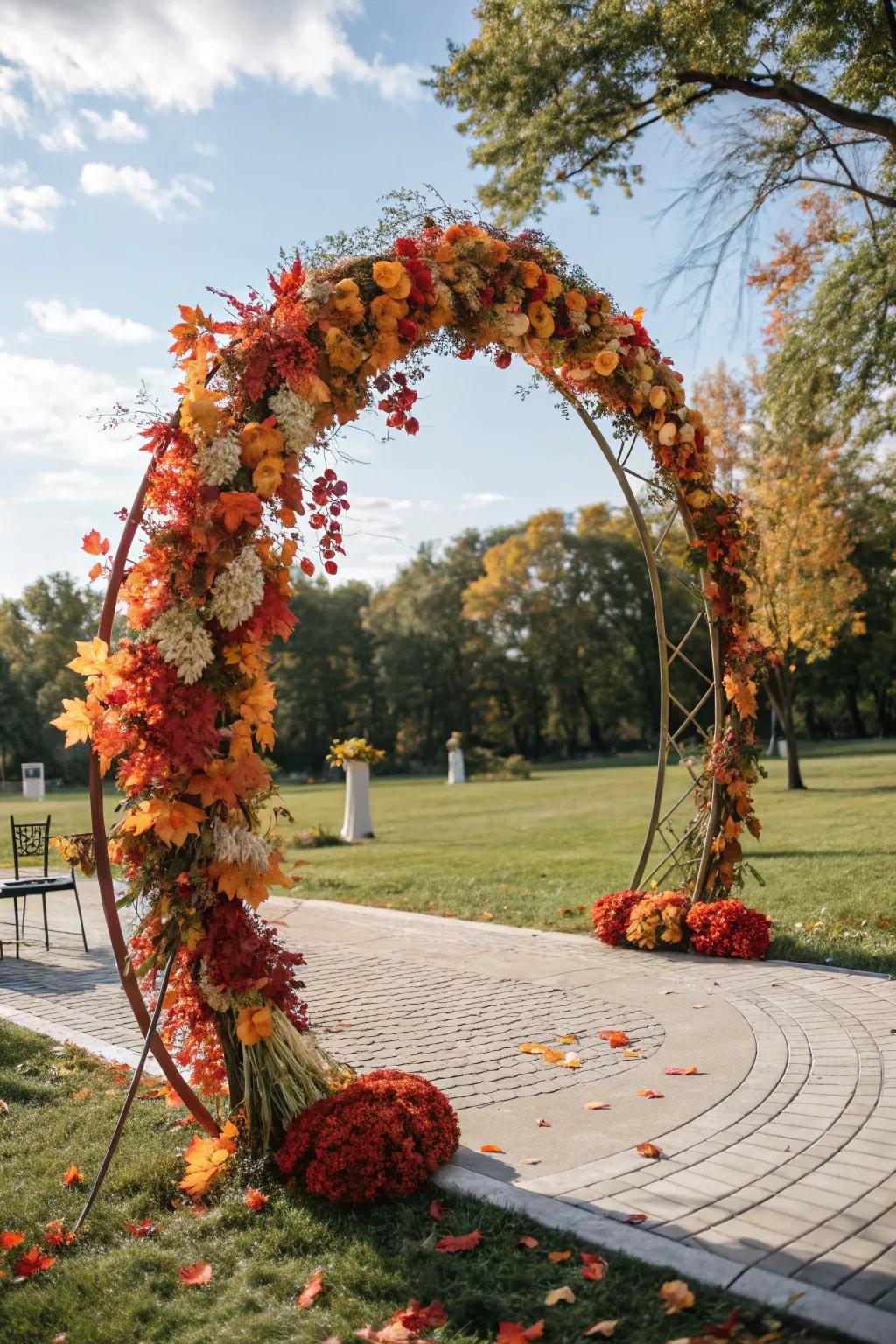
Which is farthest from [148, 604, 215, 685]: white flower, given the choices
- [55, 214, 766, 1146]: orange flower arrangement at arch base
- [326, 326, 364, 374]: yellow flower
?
[326, 326, 364, 374]: yellow flower

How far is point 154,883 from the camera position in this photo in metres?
4.20

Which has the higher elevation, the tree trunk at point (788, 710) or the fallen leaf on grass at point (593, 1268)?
the tree trunk at point (788, 710)

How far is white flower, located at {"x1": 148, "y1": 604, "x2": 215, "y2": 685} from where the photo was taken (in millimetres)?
4008

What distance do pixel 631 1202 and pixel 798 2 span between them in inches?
398

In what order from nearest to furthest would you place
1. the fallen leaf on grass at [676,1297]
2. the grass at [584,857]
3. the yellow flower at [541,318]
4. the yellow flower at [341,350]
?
1. the fallen leaf on grass at [676,1297]
2. the yellow flower at [341,350]
3. the yellow flower at [541,318]
4. the grass at [584,857]

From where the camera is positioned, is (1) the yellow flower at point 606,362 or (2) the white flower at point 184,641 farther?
(1) the yellow flower at point 606,362

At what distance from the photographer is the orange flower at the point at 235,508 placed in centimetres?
411

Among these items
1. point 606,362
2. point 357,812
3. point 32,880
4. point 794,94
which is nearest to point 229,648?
point 606,362

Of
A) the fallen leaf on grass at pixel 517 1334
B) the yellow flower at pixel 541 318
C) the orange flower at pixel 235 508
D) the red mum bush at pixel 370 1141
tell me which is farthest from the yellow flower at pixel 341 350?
the fallen leaf on grass at pixel 517 1334

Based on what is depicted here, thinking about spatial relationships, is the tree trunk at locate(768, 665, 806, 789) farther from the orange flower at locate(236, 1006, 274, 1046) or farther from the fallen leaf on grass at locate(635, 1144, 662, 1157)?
the orange flower at locate(236, 1006, 274, 1046)

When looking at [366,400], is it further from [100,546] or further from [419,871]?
[419,871]

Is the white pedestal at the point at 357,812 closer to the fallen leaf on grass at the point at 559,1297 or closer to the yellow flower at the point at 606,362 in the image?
the yellow flower at the point at 606,362

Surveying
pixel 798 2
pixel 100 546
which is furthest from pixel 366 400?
pixel 798 2

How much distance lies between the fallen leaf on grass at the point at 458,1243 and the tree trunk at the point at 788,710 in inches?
791
